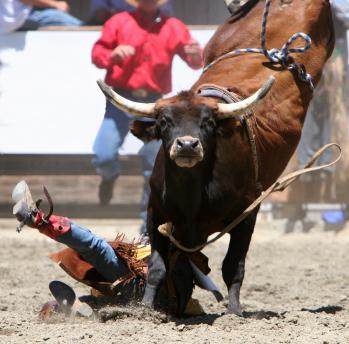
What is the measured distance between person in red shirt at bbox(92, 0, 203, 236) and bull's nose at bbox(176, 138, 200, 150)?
4.15 m

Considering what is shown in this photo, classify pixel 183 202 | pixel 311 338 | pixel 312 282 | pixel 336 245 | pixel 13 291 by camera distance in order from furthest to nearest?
pixel 336 245 → pixel 312 282 → pixel 13 291 → pixel 183 202 → pixel 311 338

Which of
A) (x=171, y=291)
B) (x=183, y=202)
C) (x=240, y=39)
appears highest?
(x=240, y=39)

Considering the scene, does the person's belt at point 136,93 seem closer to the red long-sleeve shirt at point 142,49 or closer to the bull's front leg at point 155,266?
the red long-sleeve shirt at point 142,49

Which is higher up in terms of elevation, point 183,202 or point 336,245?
point 183,202

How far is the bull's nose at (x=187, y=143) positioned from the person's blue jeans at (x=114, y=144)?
13.6 ft

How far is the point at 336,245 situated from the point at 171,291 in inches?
149

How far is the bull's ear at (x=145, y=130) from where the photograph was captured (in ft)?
15.3

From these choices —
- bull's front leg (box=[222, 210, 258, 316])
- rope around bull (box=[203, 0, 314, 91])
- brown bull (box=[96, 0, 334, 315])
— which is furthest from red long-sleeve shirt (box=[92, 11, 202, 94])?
bull's front leg (box=[222, 210, 258, 316])

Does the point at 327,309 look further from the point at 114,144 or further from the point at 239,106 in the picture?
the point at 114,144

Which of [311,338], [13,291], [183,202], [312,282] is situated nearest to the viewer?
[311,338]

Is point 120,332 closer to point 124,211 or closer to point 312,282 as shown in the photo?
point 312,282

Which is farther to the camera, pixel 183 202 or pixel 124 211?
pixel 124 211

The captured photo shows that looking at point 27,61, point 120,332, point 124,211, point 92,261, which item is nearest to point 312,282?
point 92,261

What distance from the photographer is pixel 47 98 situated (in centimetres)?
916
